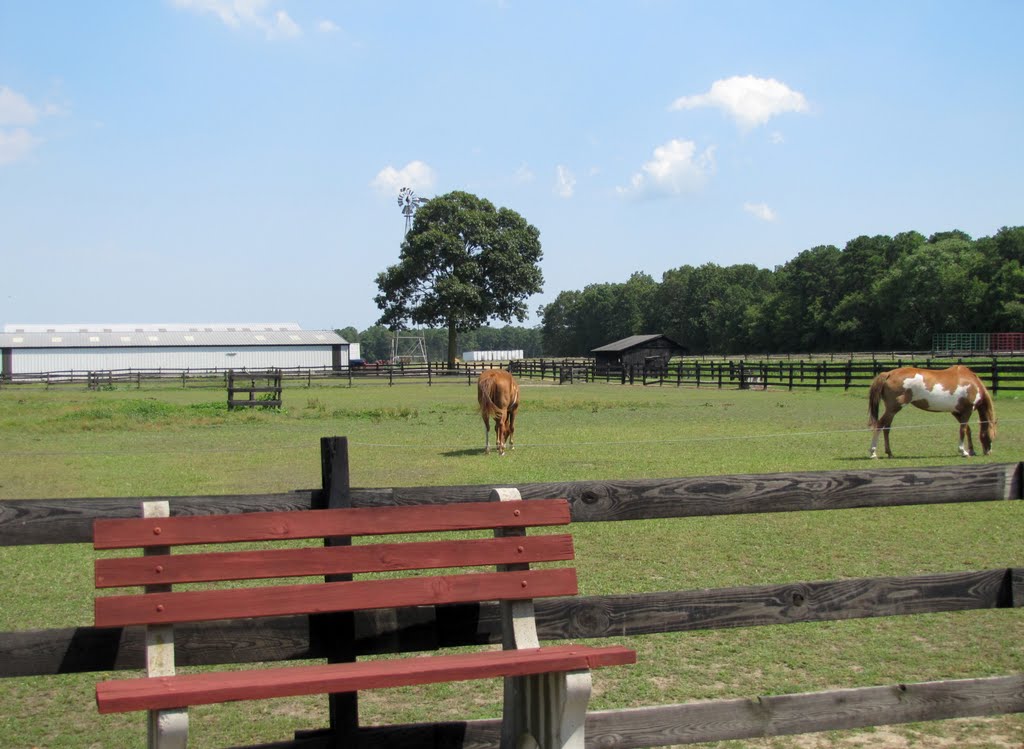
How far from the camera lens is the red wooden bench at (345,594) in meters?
3.02

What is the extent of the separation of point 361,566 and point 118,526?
32.9 inches

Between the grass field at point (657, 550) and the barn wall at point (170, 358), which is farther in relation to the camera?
the barn wall at point (170, 358)

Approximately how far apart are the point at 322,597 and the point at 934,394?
51.3 ft

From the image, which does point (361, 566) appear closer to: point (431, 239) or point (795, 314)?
point (431, 239)

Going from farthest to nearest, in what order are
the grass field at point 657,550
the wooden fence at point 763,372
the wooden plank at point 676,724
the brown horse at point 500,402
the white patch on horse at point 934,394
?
the wooden fence at point 763,372 → the brown horse at point 500,402 → the white patch on horse at point 934,394 → the grass field at point 657,550 → the wooden plank at point 676,724

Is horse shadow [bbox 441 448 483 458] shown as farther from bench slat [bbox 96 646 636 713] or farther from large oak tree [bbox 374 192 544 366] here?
large oak tree [bbox 374 192 544 366]

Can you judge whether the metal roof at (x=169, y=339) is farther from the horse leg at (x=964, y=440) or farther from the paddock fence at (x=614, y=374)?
the horse leg at (x=964, y=440)

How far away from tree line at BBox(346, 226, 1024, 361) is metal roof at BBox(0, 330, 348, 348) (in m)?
8.70

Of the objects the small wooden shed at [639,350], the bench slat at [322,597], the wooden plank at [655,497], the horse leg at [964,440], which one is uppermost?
the small wooden shed at [639,350]

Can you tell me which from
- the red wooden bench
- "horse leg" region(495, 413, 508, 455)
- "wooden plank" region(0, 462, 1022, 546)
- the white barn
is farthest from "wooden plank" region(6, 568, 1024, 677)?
the white barn

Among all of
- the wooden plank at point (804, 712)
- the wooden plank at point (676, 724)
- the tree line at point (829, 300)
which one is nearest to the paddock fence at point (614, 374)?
the tree line at point (829, 300)

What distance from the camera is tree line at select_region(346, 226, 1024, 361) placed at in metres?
89.0

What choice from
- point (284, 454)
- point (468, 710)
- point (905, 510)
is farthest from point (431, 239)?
point (468, 710)

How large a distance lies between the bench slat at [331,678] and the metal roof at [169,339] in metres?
85.7
